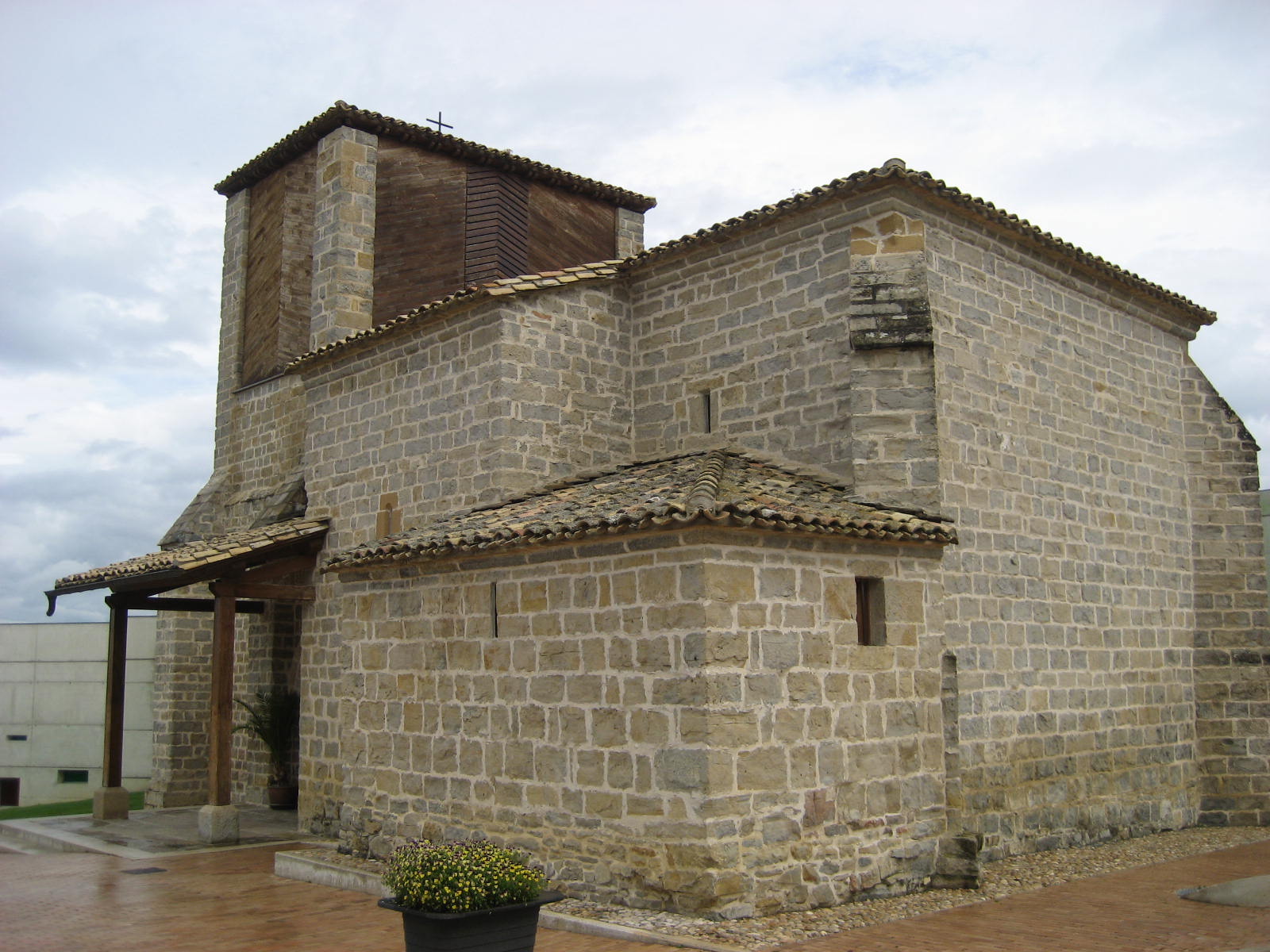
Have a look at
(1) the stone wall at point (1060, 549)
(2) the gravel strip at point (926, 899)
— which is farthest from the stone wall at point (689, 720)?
(1) the stone wall at point (1060, 549)

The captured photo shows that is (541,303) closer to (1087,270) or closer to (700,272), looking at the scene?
(700,272)

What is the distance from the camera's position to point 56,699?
21375 millimetres

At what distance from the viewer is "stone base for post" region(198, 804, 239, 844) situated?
42.4 ft

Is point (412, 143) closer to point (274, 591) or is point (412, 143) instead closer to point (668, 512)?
point (274, 591)

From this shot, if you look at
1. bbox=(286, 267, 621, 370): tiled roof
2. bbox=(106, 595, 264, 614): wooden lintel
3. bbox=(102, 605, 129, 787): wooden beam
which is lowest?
bbox=(102, 605, 129, 787): wooden beam

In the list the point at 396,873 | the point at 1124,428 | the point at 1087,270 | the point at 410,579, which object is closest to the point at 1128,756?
the point at 1124,428

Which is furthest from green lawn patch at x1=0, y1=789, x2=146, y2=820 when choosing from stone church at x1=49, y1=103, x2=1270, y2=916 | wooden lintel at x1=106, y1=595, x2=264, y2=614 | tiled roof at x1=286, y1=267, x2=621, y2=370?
tiled roof at x1=286, y1=267, x2=621, y2=370

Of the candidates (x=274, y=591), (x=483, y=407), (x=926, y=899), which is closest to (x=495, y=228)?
(x=483, y=407)

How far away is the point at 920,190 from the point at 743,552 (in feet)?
14.3

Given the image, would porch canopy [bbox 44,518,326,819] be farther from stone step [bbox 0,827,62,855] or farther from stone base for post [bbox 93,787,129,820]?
stone step [bbox 0,827,62,855]

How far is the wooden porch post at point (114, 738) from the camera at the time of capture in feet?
48.8

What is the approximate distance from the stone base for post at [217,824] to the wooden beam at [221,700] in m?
0.09

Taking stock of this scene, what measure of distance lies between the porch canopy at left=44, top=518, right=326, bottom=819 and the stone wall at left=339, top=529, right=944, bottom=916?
3.80 metres

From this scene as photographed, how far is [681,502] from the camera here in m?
8.12
